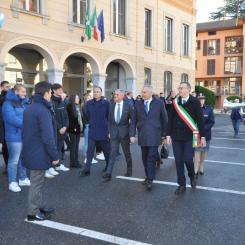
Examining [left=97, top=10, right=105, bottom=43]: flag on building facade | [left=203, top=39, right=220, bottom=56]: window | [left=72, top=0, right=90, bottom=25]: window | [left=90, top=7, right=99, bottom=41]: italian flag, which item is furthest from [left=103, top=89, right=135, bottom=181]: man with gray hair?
[left=203, top=39, right=220, bottom=56]: window

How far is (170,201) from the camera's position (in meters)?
6.12

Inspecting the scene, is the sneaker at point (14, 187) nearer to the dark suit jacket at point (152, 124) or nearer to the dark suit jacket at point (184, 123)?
the dark suit jacket at point (152, 124)

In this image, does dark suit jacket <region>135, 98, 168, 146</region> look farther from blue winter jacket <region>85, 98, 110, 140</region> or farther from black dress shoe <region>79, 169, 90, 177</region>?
black dress shoe <region>79, 169, 90, 177</region>

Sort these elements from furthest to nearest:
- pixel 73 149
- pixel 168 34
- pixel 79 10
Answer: pixel 168 34
pixel 79 10
pixel 73 149

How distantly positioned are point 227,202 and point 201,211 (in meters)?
0.73

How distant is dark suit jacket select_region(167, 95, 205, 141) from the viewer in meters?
6.52

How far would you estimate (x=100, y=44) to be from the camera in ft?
64.4

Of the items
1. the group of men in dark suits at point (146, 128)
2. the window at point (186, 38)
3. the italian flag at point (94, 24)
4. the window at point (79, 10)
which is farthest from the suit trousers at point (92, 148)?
Result: the window at point (186, 38)

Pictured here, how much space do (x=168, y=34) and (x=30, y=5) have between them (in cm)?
1268

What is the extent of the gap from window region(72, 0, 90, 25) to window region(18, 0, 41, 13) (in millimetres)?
2273

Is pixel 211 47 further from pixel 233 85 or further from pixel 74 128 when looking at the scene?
pixel 74 128

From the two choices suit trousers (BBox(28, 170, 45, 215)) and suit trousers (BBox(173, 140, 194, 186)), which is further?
suit trousers (BBox(173, 140, 194, 186))

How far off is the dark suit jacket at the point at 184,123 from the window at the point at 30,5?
1128cm

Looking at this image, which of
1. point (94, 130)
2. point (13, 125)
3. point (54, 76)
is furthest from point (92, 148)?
point (54, 76)
